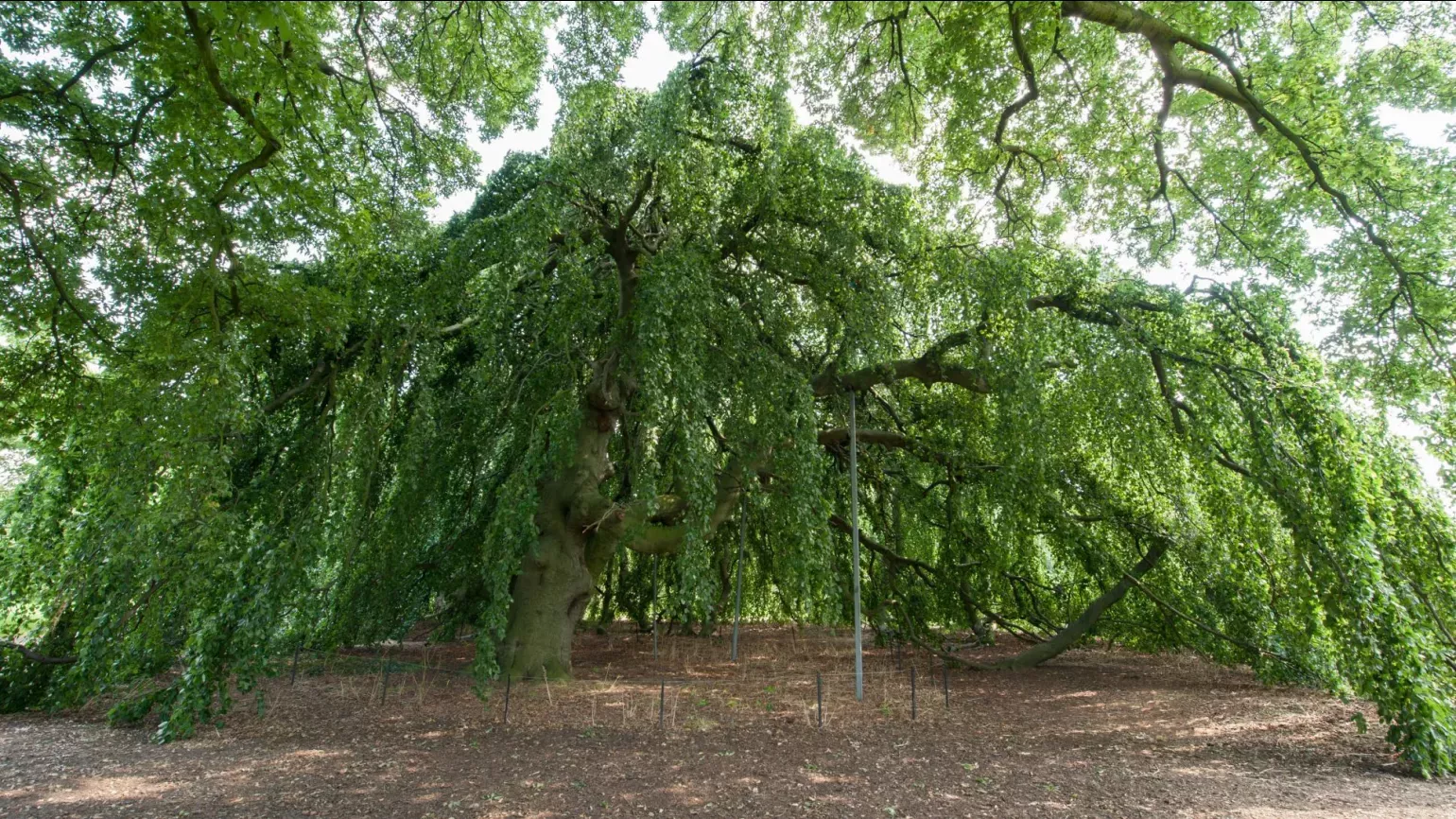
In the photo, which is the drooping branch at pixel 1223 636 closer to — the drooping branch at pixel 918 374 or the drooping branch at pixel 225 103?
the drooping branch at pixel 918 374

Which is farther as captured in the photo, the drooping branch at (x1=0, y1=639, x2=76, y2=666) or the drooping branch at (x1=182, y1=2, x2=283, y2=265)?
the drooping branch at (x1=0, y1=639, x2=76, y2=666)

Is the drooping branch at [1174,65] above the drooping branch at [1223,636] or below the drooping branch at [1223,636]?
above

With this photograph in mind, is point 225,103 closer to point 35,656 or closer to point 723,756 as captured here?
point 723,756

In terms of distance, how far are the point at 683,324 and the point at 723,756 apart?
10.1ft

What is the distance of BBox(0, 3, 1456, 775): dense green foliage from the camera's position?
4098 millimetres

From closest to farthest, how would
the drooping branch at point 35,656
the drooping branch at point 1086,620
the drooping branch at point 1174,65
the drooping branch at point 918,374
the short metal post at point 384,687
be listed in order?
the drooping branch at point 1174,65 < the drooping branch at point 35,656 < the short metal post at point 384,687 < the drooping branch at point 918,374 < the drooping branch at point 1086,620

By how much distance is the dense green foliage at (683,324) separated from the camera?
4.10 metres

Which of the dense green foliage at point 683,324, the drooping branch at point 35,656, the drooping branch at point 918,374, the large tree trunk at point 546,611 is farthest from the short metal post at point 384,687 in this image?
the drooping branch at point 918,374

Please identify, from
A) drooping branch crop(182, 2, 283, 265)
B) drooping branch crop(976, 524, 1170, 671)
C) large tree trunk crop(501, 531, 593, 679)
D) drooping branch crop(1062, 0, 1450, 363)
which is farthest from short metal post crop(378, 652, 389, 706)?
drooping branch crop(1062, 0, 1450, 363)

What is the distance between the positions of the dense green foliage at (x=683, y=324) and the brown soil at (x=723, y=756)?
530mm

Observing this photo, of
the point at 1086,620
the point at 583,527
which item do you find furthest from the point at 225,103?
the point at 1086,620

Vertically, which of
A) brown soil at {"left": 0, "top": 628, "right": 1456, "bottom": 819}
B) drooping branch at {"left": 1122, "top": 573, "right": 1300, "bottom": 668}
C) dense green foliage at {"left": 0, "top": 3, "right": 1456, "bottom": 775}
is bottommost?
brown soil at {"left": 0, "top": 628, "right": 1456, "bottom": 819}

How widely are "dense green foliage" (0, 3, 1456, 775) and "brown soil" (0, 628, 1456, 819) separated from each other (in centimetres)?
53

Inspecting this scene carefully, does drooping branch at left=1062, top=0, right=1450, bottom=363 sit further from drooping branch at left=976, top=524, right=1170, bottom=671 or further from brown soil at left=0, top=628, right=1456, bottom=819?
brown soil at left=0, top=628, right=1456, bottom=819
